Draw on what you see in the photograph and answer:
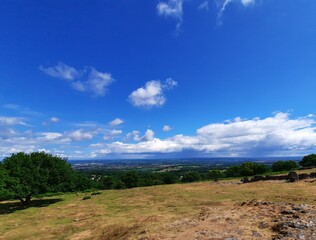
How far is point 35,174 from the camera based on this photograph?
50094 millimetres

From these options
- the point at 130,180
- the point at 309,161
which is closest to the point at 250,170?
the point at 309,161

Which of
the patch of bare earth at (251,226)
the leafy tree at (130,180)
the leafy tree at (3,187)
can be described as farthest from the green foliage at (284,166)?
the leafy tree at (3,187)

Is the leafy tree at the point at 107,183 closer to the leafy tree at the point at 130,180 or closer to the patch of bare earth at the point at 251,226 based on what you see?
the leafy tree at the point at 130,180

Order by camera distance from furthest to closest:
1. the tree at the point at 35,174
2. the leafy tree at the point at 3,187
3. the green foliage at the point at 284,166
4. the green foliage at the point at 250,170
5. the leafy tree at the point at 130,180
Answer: the green foliage at the point at 250,170 < the leafy tree at the point at 130,180 < the green foliage at the point at 284,166 < the tree at the point at 35,174 < the leafy tree at the point at 3,187

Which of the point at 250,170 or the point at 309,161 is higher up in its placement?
the point at 309,161

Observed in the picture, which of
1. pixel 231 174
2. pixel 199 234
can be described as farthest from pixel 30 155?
pixel 231 174

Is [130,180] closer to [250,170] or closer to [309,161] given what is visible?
[250,170]

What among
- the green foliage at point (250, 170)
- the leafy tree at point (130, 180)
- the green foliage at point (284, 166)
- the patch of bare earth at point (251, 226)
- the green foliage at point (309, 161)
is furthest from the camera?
the green foliage at point (309, 161)

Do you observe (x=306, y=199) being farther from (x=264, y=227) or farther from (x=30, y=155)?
(x=30, y=155)

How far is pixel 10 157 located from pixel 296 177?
57699mm

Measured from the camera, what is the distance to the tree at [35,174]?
4753cm

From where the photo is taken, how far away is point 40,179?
49.8 metres

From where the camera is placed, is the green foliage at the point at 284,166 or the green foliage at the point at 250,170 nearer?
the green foliage at the point at 284,166

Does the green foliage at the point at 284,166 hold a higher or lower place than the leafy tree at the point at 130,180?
higher
